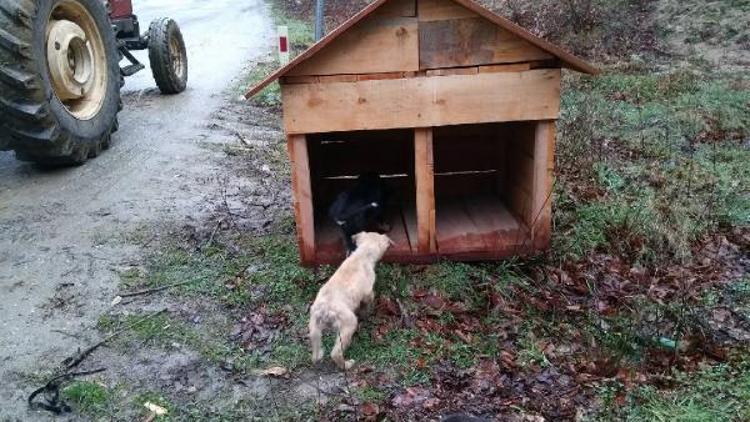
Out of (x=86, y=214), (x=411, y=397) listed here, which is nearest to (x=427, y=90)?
(x=411, y=397)

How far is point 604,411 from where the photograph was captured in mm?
3094

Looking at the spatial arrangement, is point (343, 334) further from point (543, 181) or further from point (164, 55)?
point (164, 55)

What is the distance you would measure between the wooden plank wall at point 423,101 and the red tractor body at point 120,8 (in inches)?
226

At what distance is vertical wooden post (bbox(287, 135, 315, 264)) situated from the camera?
419 cm

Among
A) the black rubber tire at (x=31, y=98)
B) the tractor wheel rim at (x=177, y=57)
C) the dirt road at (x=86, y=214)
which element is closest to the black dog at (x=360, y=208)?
the dirt road at (x=86, y=214)

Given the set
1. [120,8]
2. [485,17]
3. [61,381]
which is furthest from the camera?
[120,8]

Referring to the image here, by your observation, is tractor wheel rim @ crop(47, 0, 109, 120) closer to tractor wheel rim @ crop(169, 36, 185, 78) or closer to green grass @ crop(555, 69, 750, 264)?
tractor wheel rim @ crop(169, 36, 185, 78)

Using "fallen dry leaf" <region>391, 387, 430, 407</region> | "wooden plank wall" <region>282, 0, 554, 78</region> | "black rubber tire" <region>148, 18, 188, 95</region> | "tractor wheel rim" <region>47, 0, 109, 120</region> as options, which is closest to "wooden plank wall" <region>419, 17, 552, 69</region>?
"wooden plank wall" <region>282, 0, 554, 78</region>

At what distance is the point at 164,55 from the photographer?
27.2 ft

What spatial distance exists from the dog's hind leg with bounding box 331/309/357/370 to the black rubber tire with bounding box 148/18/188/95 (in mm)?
6138

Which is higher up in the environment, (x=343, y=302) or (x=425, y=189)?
(x=425, y=189)

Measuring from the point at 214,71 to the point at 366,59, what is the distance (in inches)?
296

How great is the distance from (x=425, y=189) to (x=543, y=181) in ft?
2.68

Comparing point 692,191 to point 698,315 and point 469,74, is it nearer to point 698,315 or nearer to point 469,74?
point 698,315
